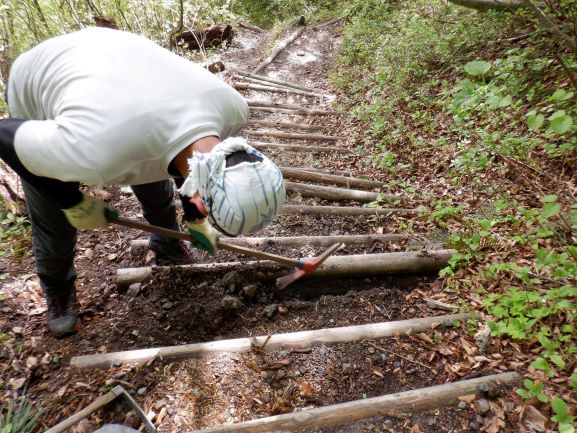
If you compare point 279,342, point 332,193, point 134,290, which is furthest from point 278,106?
point 279,342

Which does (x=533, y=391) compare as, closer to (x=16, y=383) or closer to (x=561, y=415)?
(x=561, y=415)

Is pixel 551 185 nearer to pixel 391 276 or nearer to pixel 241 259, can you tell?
pixel 391 276

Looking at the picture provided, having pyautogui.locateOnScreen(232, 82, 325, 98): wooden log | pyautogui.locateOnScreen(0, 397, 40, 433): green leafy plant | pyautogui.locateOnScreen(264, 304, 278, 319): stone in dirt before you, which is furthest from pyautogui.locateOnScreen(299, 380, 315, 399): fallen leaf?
pyautogui.locateOnScreen(232, 82, 325, 98): wooden log

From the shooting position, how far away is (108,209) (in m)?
2.41

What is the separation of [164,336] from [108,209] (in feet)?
3.00

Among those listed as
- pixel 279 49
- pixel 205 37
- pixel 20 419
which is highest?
pixel 279 49

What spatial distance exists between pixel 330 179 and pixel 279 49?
7865 mm

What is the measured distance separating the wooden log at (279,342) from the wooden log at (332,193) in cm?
188

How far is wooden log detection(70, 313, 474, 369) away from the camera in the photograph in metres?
2.21

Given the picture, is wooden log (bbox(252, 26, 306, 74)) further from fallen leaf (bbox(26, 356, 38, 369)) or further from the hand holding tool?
fallen leaf (bbox(26, 356, 38, 369))

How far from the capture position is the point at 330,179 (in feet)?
15.0

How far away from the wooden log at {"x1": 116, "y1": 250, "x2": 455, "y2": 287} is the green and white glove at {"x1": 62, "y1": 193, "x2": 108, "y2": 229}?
0.70 m

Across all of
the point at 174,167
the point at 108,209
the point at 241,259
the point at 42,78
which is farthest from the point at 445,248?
the point at 42,78

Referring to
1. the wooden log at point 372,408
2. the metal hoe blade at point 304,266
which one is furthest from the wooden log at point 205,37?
the wooden log at point 372,408
